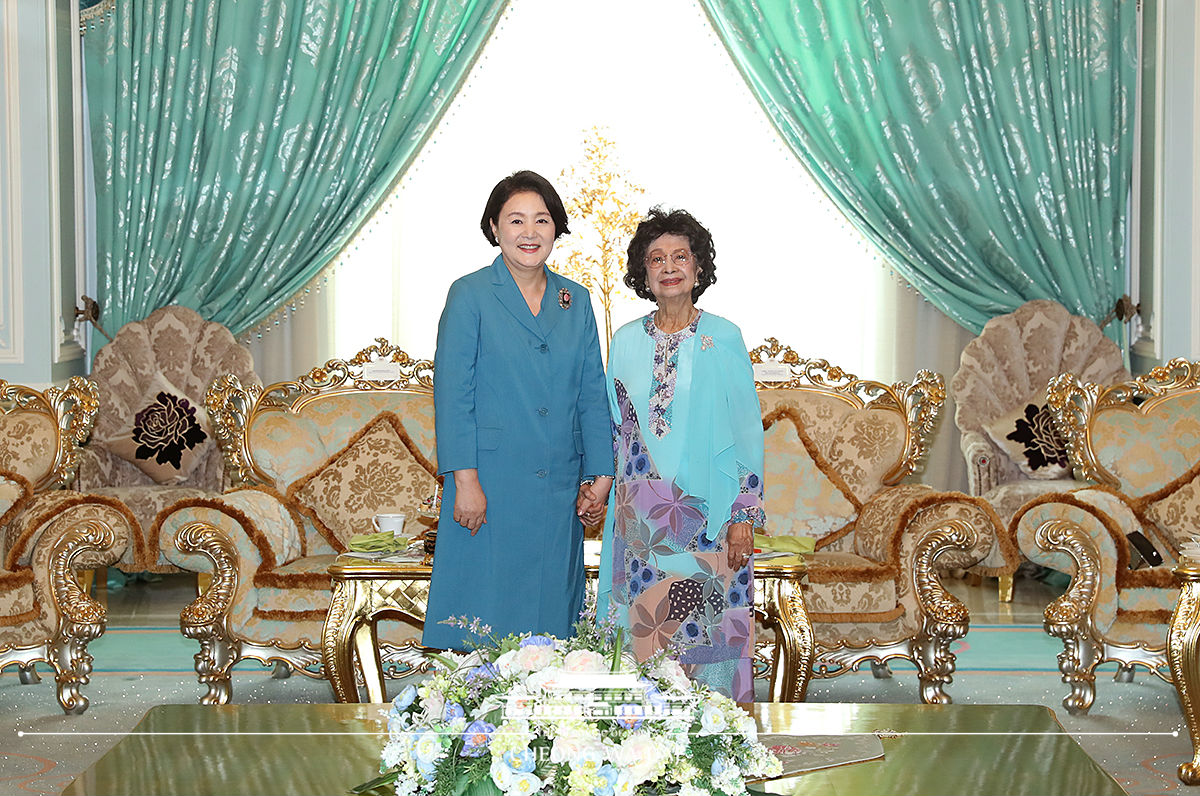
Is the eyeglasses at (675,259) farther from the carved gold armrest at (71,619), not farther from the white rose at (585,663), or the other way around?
the carved gold armrest at (71,619)

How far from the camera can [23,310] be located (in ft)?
18.1

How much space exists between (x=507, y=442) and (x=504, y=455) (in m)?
0.03

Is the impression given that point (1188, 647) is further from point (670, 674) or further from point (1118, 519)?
point (670, 674)

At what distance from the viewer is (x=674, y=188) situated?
6086mm

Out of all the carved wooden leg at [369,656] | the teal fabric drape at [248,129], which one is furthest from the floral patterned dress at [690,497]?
the teal fabric drape at [248,129]

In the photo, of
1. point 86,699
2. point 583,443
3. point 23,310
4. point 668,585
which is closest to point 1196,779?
point 668,585

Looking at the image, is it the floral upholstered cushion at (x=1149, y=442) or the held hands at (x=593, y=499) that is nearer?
the held hands at (x=593, y=499)

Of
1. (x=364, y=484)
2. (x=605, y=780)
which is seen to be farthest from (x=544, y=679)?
(x=364, y=484)

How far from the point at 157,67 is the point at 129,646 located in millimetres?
2666

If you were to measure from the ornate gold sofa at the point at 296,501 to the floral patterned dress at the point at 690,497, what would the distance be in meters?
1.26

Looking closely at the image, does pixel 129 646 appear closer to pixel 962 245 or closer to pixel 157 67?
pixel 157 67

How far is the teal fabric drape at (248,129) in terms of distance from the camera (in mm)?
5875

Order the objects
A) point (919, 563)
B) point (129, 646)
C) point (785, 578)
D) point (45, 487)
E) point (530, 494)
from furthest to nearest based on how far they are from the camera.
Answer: point (129, 646) < point (45, 487) < point (919, 563) < point (785, 578) < point (530, 494)

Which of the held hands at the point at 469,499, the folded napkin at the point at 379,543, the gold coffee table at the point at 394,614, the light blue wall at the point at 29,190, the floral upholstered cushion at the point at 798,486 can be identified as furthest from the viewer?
the light blue wall at the point at 29,190
